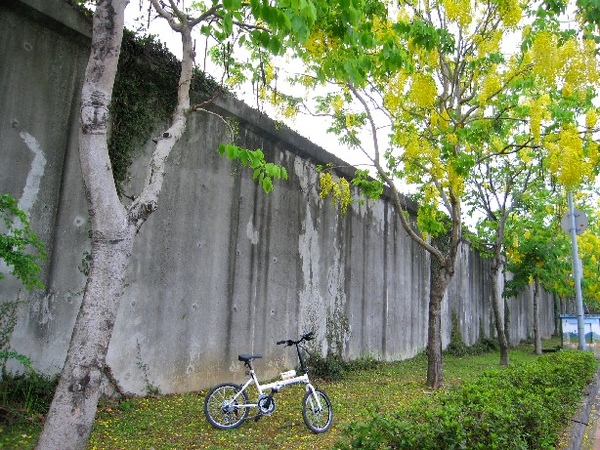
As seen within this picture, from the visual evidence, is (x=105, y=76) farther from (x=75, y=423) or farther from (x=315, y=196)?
(x=315, y=196)

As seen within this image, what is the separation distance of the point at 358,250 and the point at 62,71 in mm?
6786

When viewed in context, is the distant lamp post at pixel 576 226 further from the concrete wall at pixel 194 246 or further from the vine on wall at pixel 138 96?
the vine on wall at pixel 138 96

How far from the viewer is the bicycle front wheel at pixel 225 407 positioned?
5273mm

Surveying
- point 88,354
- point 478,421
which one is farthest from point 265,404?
point 88,354

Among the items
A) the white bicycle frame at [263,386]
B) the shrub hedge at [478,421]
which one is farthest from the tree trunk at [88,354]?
the white bicycle frame at [263,386]

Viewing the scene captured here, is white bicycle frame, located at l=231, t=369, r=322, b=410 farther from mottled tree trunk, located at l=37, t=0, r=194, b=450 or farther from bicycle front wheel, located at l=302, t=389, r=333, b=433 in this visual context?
mottled tree trunk, located at l=37, t=0, r=194, b=450

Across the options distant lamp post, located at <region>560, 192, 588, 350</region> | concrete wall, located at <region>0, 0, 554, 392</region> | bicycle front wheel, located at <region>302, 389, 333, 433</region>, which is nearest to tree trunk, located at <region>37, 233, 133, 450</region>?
concrete wall, located at <region>0, 0, 554, 392</region>

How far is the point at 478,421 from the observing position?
361 cm

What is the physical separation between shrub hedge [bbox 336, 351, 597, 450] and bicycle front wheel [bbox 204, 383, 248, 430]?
2030 mm

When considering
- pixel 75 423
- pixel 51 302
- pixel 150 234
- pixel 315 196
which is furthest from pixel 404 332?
pixel 75 423

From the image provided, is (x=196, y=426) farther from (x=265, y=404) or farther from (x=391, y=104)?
(x=391, y=104)

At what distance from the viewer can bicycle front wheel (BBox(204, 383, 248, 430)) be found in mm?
5273

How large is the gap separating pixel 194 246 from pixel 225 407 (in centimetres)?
226

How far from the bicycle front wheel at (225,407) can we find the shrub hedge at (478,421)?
2030 millimetres
